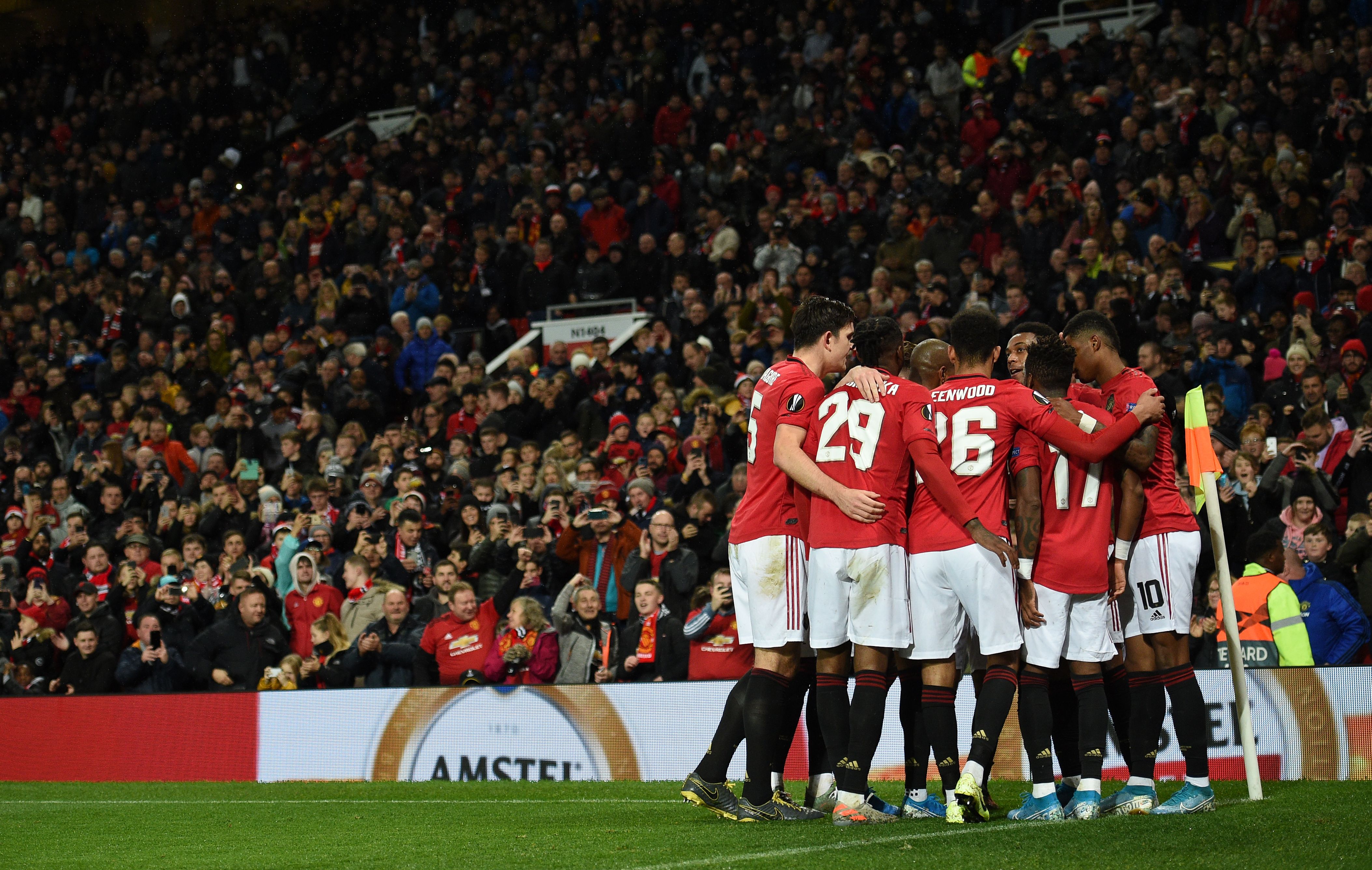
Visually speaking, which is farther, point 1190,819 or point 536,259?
point 536,259

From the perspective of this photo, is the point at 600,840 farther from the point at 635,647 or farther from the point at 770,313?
the point at 770,313

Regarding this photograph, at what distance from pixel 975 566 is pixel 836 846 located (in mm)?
1393

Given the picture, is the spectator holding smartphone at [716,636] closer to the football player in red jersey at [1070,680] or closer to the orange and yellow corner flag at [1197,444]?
the football player in red jersey at [1070,680]

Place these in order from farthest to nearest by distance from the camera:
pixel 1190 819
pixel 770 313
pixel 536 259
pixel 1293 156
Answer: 1. pixel 536 259
2. pixel 770 313
3. pixel 1293 156
4. pixel 1190 819

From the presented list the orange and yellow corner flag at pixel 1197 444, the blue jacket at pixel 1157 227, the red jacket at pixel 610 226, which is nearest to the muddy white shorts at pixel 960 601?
the orange and yellow corner flag at pixel 1197 444

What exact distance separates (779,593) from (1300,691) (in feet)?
12.6

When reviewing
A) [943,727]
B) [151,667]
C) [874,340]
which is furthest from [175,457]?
[943,727]

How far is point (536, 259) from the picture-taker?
20328 mm

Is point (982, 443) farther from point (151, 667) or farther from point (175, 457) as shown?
point (175, 457)

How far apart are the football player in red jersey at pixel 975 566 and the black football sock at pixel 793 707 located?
0.60 metres

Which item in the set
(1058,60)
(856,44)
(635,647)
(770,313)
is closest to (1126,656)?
(635,647)

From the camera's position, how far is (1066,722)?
701 centimetres

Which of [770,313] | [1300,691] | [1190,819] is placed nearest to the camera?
[1190,819]

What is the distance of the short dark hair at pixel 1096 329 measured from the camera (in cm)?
702
